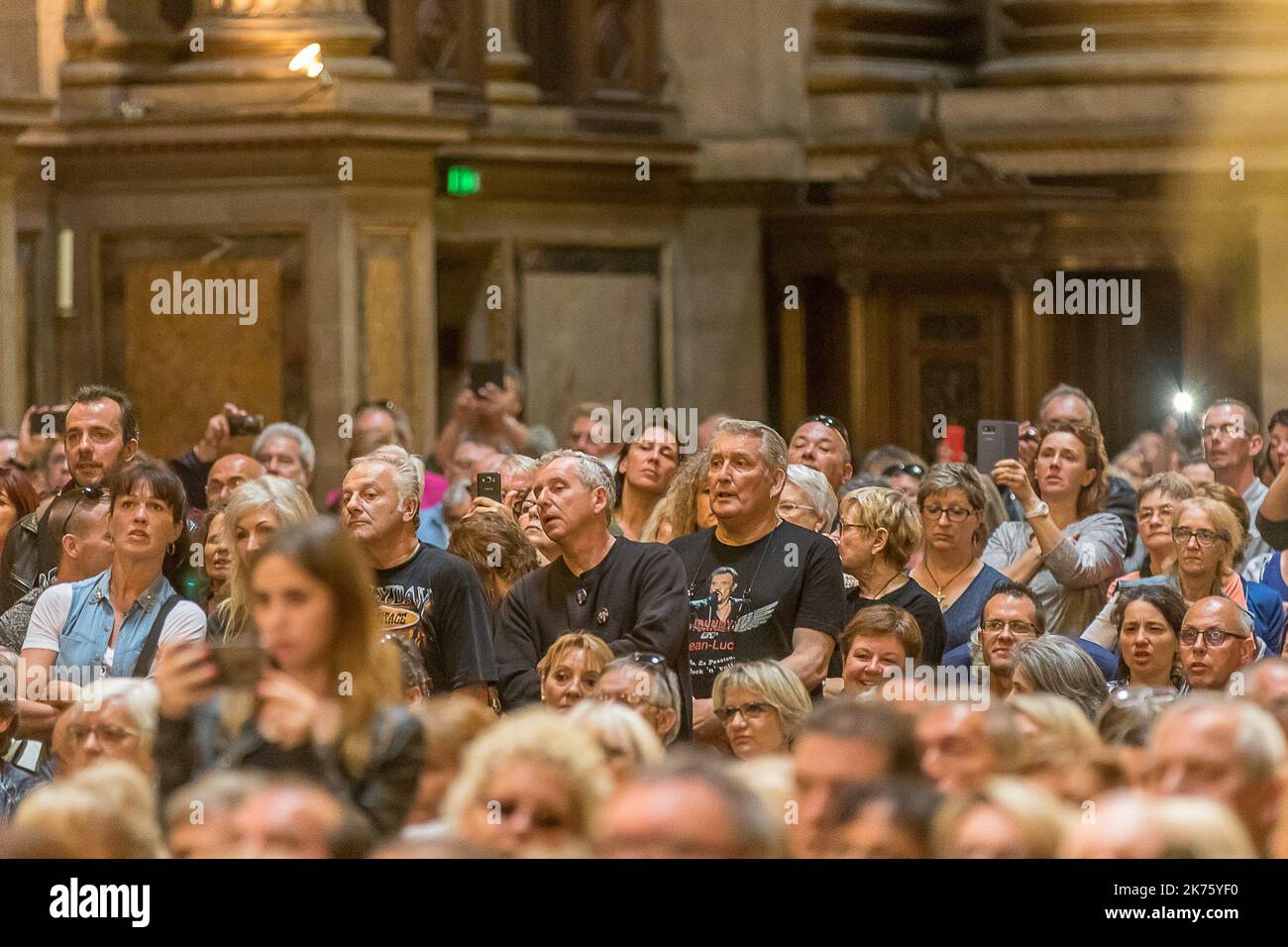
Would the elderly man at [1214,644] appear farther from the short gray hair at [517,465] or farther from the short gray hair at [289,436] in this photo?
the short gray hair at [289,436]

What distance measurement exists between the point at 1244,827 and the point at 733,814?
1.04 metres

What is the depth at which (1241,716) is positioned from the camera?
4688mm


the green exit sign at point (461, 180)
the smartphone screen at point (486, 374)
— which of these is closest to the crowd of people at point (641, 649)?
the smartphone screen at point (486, 374)

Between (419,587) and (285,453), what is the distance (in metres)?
3.31

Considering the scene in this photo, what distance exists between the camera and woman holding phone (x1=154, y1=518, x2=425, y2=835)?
471 cm

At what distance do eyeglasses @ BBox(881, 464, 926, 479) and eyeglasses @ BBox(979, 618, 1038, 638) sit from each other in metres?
2.76

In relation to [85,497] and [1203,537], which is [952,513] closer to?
[1203,537]

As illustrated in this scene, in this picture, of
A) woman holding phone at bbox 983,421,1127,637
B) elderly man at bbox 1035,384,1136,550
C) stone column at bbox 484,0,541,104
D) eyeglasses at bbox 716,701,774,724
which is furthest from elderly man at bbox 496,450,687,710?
stone column at bbox 484,0,541,104

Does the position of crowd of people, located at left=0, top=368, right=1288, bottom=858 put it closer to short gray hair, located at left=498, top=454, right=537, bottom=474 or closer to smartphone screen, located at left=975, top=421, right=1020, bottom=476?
short gray hair, located at left=498, top=454, right=537, bottom=474

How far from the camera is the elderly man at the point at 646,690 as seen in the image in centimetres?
639

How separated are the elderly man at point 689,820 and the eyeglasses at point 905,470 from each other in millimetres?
6400

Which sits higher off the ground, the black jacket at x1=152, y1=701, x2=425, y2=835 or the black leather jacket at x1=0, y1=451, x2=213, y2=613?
the black leather jacket at x1=0, y1=451, x2=213, y2=613
